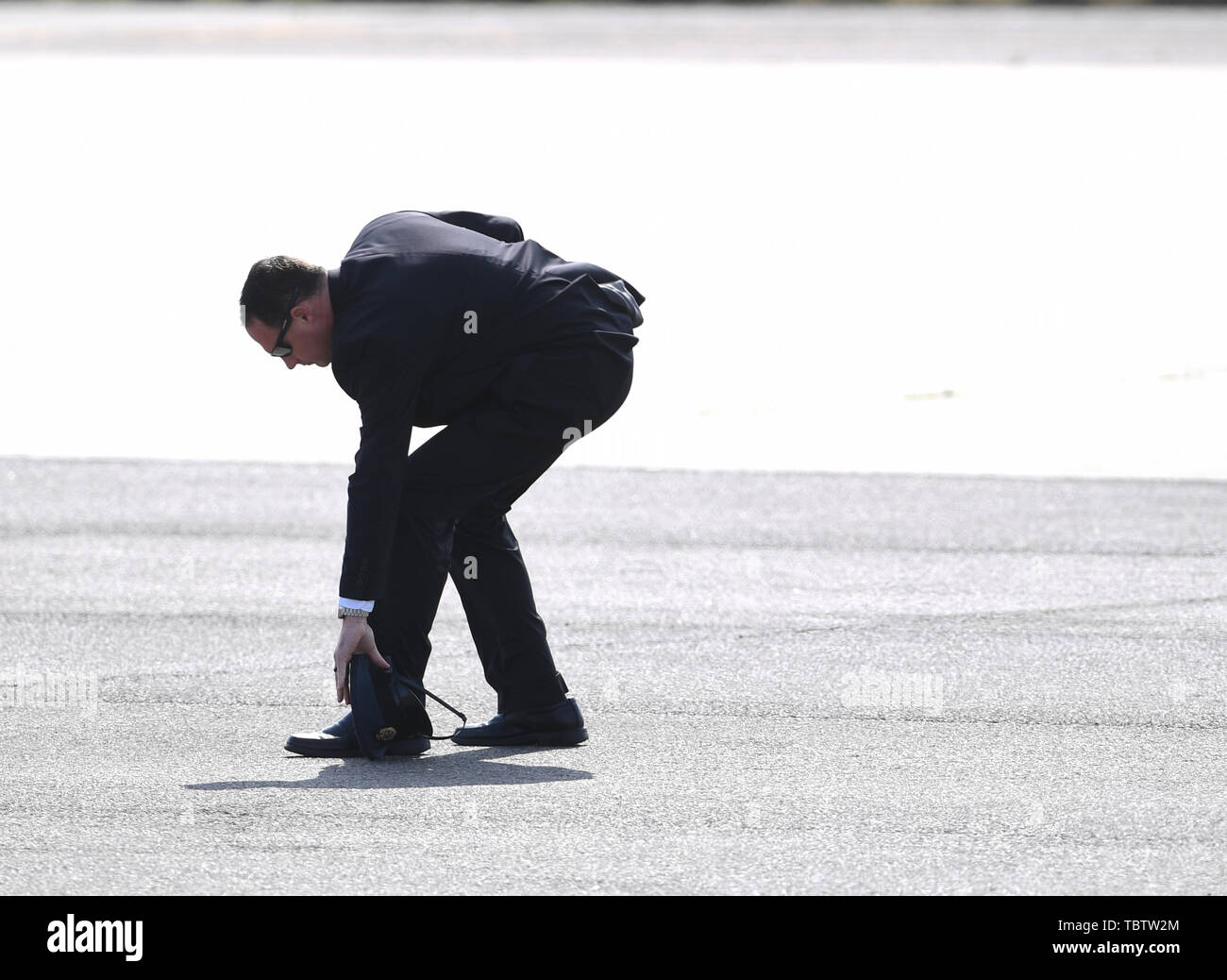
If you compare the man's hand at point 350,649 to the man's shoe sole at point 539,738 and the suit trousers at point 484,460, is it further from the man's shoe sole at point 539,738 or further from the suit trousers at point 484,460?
the man's shoe sole at point 539,738

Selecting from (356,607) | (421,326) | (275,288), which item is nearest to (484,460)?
(421,326)

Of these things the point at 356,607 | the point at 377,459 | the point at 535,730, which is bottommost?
the point at 535,730

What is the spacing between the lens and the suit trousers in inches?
198

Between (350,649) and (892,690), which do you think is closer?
(350,649)

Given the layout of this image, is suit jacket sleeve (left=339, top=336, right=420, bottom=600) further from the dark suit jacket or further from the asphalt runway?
the asphalt runway

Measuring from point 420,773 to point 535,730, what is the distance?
39 centimetres

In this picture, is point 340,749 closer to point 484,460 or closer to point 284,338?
point 484,460

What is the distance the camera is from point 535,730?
17.2ft

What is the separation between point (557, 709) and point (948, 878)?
1432 mm

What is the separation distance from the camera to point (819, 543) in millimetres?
7648

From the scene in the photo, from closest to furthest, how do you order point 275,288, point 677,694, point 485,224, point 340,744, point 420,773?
point 275,288
point 420,773
point 340,744
point 485,224
point 677,694
